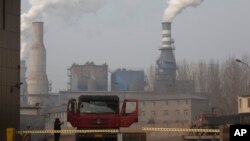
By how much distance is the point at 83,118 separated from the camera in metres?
25.5

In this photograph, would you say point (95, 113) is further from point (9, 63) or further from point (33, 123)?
point (33, 123)

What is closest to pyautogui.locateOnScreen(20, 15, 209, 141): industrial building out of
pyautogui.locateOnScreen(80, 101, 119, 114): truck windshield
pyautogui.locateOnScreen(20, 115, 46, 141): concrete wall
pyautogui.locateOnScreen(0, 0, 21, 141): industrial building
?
pyautogui.locateOnScreen(20, 115, 46, 141): concrete wall

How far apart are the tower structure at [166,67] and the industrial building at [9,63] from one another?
144m

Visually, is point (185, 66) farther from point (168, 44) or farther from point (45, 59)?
point (45, 59)

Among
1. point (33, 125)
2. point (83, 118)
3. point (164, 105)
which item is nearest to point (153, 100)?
point (164, 105)

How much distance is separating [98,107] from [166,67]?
154 m

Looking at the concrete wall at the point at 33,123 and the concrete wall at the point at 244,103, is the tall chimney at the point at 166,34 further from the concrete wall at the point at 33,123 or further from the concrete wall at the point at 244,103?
the concrete wall at the point at 33,123

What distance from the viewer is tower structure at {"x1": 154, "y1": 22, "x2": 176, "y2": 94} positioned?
172875mm

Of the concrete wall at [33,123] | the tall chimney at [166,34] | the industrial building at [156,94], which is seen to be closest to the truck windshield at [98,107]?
the concrete wall at [33,123]

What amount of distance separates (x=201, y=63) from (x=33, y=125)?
118348mm

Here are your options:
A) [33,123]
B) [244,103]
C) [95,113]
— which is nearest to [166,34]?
[244,103]

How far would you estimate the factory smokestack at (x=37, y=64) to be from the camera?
173m

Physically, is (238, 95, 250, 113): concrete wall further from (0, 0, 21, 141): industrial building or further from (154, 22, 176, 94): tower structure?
(154, 22, 176, 94): tower structure

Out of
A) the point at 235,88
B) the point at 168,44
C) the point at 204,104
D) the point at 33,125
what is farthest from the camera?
the point at 168,44
